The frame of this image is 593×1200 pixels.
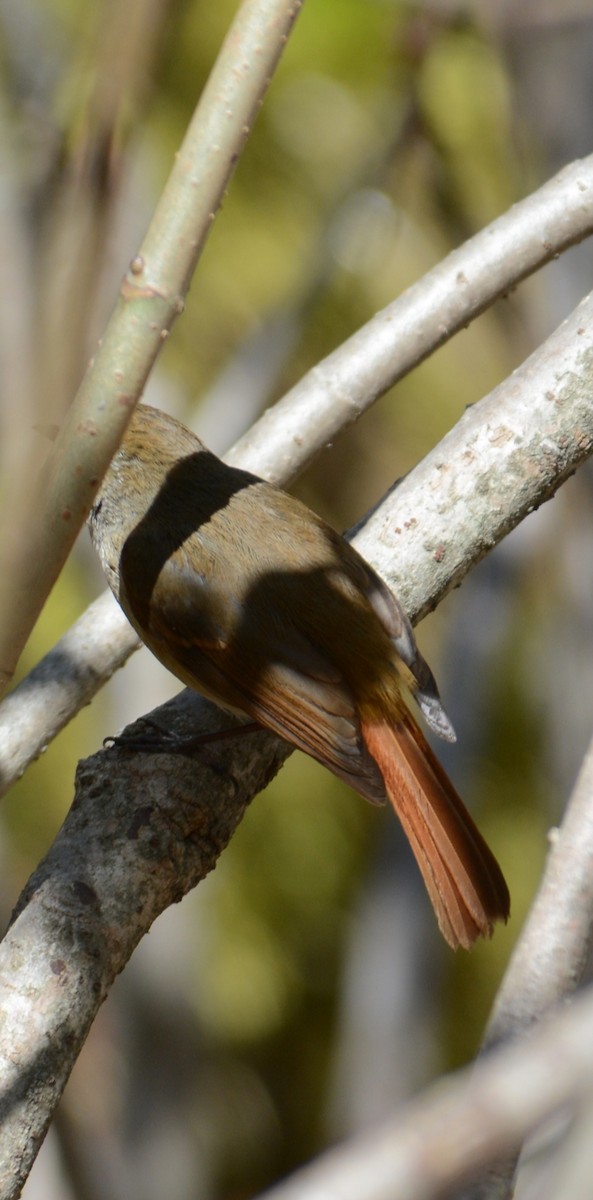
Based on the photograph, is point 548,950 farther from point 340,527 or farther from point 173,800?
point 340,527

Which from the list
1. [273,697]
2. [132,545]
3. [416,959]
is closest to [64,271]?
[273,697]

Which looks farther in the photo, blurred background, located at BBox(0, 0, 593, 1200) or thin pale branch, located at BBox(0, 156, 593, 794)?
blurred background, located at BBox(0, 0, 593, 1200)

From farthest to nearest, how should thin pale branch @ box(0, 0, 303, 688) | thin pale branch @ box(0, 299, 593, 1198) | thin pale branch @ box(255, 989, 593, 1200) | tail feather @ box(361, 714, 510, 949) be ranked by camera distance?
tail feather @ box(361, 714, 510, 949), thin pale branch @ box(0, 299, 593, 1198), thin pale branch @ box(0, 0, 303, 688), thin pale branch @ box(255, 989, 593, 1200)

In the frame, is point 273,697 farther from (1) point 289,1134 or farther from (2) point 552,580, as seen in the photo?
(1) point 289,1134

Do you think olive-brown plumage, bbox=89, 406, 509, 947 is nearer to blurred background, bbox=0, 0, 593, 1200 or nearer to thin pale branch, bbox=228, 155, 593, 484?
thin pale branch, bbox=228, 155, 593, 484

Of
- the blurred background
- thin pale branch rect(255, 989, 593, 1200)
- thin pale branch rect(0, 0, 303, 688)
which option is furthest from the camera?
the blurred background

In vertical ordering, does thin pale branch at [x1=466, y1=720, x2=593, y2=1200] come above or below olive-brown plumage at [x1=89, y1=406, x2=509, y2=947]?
below

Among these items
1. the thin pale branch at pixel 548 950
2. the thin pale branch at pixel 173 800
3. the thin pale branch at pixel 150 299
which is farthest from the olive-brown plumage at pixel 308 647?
the thin pale branch at pixel 150 299

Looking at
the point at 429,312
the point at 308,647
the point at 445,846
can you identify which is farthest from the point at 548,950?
the point at 429,312

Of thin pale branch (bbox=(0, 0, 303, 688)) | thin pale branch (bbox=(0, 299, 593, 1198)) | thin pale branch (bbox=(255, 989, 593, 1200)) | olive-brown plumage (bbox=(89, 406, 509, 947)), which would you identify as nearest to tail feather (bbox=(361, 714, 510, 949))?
olive-brown plumage (bbox=(89, 406, 509, 947))
